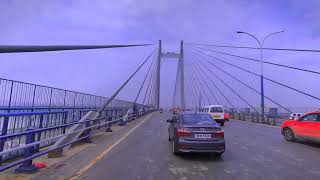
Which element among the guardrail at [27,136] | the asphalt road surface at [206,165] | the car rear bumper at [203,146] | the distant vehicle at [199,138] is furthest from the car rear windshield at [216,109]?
the car rear bumper at [203,146]

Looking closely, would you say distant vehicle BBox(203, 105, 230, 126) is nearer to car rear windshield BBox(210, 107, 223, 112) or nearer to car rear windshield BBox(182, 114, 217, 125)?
car rear windshield BBox(210, 107, 223, 112)

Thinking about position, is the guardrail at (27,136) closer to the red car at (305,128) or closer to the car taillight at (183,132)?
the car taillight at (183,132)

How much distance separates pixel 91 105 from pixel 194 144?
17684 mm

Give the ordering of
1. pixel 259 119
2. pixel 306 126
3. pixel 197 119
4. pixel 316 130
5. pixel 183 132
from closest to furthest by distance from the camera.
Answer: pixel 183 132 < pixel 197 119 < pixel 316 130 < pixel 306 126 < pixel 259 119

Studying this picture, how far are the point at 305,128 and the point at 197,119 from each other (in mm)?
6088

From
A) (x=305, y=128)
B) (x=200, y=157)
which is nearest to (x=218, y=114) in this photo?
(x=305, y=128)

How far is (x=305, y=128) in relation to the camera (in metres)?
15.4

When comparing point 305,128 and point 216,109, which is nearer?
point 305,128

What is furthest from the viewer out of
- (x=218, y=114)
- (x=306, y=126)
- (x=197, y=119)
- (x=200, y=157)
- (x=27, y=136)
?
(x=218, y=114)

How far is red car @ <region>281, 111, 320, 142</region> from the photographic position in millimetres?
14718

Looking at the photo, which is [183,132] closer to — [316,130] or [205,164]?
[205,164]

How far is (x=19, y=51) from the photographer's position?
625 cm

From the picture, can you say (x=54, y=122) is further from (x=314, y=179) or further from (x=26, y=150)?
(x=314, y=179)

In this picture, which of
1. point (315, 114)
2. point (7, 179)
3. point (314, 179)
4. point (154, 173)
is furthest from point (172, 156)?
point (315, 114)
